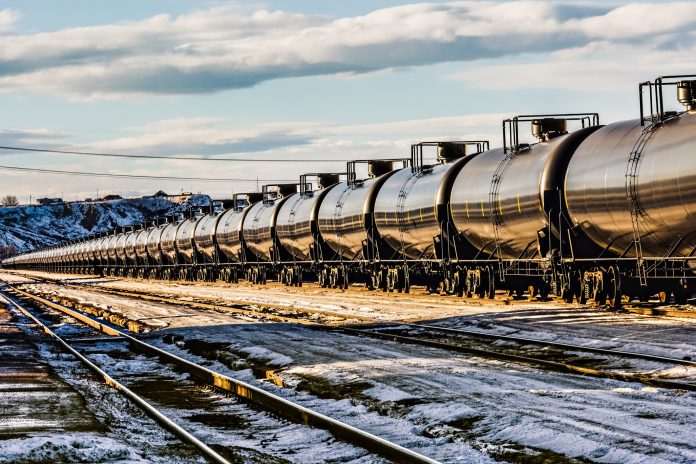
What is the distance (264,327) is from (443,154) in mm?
13521

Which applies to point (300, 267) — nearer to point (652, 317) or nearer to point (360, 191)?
point (360, 191)

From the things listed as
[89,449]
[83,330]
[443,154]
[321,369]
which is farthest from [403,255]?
[89,449]

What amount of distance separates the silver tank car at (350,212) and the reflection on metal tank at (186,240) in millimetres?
28061

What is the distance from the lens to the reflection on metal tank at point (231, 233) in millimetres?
56703

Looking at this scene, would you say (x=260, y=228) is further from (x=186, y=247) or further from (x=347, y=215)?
(x=186, y=247)

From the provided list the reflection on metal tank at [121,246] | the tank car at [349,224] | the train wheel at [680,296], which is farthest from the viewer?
the reflection on metal tank at [121,246]

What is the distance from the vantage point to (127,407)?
41.5 feet

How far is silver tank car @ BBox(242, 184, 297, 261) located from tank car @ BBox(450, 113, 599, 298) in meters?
20.2

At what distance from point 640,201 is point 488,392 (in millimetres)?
9900

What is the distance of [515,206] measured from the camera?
86.2ft

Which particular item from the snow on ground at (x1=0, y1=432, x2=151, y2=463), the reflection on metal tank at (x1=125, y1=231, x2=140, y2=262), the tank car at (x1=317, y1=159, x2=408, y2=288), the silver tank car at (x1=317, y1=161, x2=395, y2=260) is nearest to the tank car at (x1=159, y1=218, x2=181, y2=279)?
the reflection on metal tank at (x1=125, y1=231, x2=140, y2=262)

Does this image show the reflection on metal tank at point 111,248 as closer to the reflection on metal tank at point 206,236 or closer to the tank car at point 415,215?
the reflection on metal tank at point 206,236

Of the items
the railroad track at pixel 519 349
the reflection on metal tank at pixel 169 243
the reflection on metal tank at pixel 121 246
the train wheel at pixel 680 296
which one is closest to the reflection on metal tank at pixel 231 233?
the reflection on metal tank at pixel 169 243

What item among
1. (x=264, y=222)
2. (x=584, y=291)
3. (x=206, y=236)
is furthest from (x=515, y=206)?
(x=206, y=236)
